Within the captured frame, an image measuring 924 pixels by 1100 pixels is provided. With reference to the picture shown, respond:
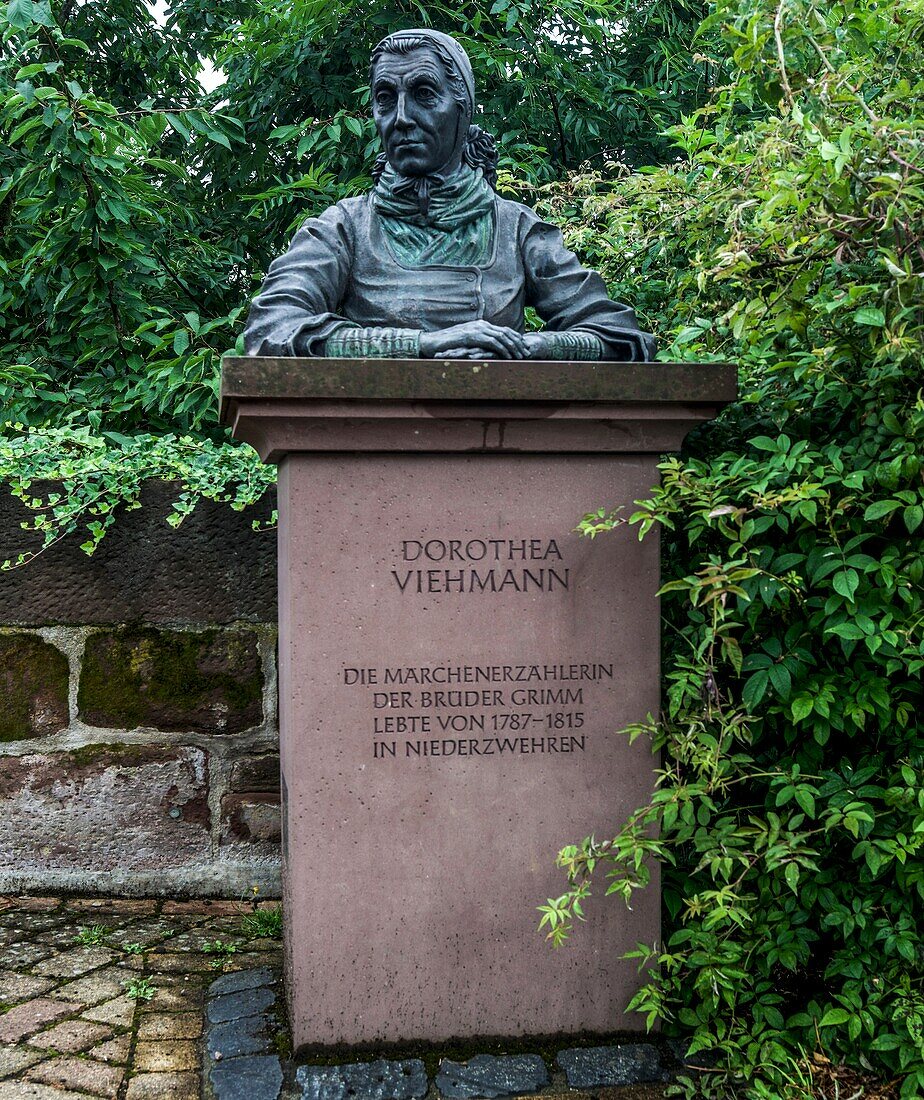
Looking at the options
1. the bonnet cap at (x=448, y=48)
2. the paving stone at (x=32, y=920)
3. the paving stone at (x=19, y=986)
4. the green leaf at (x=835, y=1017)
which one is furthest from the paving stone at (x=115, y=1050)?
the bonnet cap at (x=448, y=48)

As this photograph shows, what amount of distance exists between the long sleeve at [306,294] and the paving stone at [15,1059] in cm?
175

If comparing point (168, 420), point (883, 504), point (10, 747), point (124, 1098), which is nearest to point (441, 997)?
point (124, 1098)

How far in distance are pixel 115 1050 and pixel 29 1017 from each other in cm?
33

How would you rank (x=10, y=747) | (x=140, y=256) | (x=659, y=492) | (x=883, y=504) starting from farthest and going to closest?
(x=140, y=256), (x=10, y=747), (x=659, y=492), (x=883, y=504)

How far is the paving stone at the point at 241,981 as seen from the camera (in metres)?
3.03

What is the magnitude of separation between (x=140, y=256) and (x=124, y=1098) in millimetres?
3720

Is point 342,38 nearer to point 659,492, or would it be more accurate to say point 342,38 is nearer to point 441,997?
point 659,492

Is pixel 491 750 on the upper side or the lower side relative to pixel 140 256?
lower

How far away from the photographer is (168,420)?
531 cm

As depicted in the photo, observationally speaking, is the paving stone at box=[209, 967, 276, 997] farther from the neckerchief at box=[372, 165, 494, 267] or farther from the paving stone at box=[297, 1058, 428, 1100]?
the neckerchief at box=[372, 165, 494, 267]

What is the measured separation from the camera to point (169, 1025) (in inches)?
111

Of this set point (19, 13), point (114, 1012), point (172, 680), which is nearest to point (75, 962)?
point (114, 1012)

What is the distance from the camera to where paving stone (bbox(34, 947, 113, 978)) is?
317 centimetres

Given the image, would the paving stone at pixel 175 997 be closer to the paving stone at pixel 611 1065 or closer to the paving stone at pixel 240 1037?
the paving stone at pixel 240 1037
